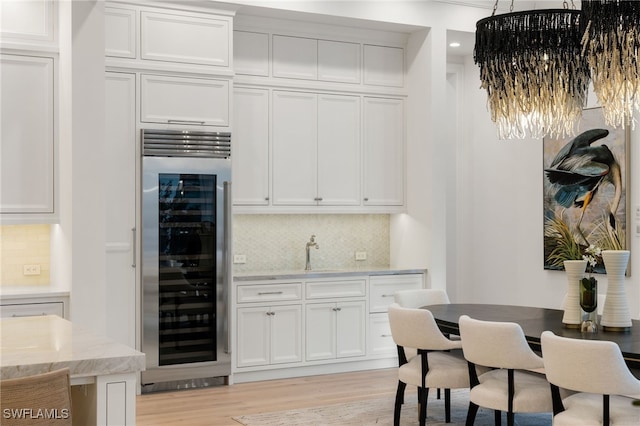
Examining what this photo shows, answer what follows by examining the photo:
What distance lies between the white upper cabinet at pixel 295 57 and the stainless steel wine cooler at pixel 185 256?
36.9 inches

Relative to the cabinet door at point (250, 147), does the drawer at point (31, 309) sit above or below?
below

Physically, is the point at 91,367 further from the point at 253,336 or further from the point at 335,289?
the point at 335,289

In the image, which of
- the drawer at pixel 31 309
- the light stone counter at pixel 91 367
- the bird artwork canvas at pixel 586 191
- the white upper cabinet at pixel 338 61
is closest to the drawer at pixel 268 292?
the drawer at pixel 31 309

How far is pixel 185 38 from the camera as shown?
590cm

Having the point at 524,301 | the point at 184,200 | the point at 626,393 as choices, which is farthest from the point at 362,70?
the point at 626,393

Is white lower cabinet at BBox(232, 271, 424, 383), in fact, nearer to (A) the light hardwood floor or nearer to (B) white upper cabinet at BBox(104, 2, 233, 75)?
(A) the light hardwood floor

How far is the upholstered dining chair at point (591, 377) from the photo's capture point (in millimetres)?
3375

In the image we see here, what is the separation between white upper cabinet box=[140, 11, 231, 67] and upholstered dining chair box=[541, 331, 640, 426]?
3.51 metres

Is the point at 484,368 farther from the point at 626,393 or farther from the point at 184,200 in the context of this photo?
the point at 184,200

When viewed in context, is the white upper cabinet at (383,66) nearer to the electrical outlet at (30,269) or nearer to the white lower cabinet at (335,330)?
the white lower cabinet at (335,330)

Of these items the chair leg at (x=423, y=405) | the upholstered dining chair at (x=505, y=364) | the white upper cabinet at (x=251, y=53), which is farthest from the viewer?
the white upper cabinet at (x=251, y=53)

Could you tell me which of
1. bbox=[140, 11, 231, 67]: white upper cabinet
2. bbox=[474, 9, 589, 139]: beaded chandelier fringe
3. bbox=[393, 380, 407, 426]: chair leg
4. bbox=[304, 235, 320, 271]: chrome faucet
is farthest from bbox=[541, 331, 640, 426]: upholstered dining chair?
bbox=[140, 11, 231, 67]: white upper cabinet

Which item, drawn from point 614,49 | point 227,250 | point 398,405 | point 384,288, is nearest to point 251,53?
point 227,250

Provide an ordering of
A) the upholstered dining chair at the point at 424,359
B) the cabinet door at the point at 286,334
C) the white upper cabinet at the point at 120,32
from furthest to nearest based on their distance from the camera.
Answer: the cabinet door at the point at 286,334 < the white upper cabinet at the point at 120,32 < the upholstered dining chair at the point at 424,359
